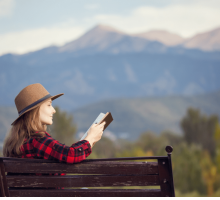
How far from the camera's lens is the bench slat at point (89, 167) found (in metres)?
1.31

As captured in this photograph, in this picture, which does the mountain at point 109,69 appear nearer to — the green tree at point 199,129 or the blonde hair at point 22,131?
the green tree at point 199,129

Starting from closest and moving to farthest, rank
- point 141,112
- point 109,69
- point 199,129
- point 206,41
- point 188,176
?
1. point 188,176
2. point 199,129
3. point 141,112
4. point 206,41
5. point 109,69

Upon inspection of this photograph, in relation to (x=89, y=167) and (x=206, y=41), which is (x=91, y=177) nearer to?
(x=89, y=167)

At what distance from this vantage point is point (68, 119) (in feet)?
134

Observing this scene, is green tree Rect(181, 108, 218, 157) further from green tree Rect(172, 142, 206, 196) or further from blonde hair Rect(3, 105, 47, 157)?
blonde hair Rect(3, 105, 47, 157)

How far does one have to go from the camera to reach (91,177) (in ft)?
4.37

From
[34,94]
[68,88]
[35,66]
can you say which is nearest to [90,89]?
[68,88]

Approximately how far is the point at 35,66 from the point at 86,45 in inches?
695

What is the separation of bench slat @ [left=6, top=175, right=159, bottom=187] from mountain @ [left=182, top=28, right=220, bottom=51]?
301 ft

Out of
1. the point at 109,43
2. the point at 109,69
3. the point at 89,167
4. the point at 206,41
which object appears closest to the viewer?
the point at 89,167

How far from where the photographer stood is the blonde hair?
151cm

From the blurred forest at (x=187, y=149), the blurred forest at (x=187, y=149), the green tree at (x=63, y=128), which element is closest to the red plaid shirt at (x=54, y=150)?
the blurred forest at (x=187, y=149)

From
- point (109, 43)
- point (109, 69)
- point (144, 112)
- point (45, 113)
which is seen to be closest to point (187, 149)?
point (45, 113)

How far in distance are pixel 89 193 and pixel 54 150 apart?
0.25 m
